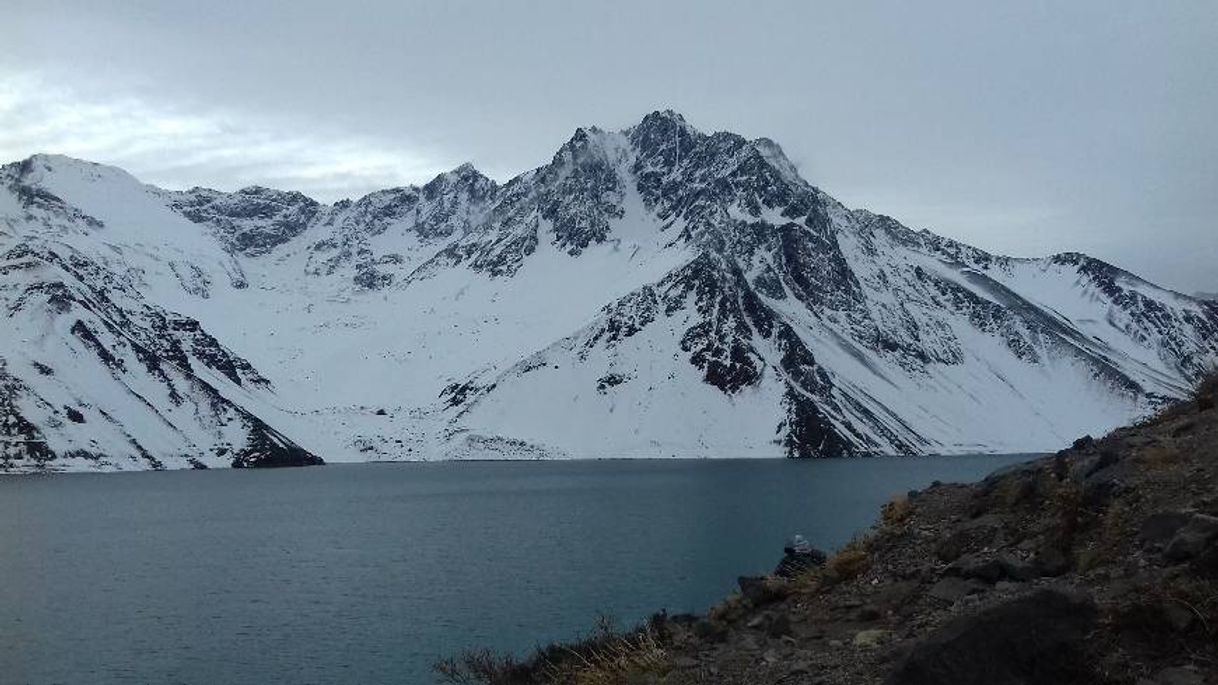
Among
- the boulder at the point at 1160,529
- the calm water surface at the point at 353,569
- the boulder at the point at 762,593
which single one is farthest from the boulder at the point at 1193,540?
the calm water surface at the point at 353,569

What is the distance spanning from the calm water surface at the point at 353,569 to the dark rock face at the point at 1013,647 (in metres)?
34.1

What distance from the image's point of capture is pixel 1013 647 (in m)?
Answer: 9.88

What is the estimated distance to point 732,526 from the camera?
9244 cm

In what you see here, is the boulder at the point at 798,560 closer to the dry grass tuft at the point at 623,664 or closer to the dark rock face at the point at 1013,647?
the dry grass tuft at the point at 623,664

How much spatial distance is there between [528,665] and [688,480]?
142 metres

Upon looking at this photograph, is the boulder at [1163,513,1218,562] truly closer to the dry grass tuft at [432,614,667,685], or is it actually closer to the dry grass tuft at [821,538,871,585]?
the dry grass tuft at [821,538,871,585]

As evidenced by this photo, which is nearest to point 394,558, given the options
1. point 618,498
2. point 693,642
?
point 618,498

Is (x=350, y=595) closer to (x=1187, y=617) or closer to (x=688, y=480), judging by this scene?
(x=1187, y=617)

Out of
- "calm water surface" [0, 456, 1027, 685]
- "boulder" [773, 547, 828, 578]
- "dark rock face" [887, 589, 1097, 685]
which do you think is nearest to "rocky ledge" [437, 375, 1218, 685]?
"dark rock face" [887, 589, 1097, 685]

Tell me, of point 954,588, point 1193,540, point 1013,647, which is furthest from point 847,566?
point 1193,540

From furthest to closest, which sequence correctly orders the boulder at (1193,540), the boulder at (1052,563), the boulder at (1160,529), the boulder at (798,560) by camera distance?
the boulder at (798,560)
the boulder at (1052,563)
the boulder at (1160,529)
the boulder at (1193,540)

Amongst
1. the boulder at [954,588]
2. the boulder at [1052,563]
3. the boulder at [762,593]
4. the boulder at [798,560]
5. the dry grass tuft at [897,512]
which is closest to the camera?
the boulder at [1052,563]

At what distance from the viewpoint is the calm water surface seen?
46781 millimetres

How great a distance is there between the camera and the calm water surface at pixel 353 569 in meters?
46.8
